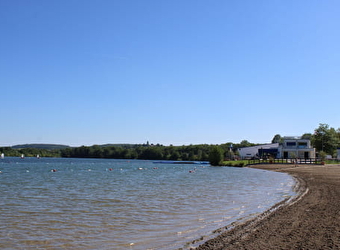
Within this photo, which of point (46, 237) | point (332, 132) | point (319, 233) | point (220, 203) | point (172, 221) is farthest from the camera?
point (332, 132)

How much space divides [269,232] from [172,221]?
14.5 ft

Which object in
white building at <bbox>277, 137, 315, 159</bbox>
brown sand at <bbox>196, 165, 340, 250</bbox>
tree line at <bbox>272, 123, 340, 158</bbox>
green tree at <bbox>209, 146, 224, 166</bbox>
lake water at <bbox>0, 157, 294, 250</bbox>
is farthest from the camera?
tree line at <bbox>272, 123, 340, 158</bbox>

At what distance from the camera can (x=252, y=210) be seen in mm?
16266

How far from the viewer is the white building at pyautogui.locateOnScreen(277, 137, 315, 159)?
8906 centimetres

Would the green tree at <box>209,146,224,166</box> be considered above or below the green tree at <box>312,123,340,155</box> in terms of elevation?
below

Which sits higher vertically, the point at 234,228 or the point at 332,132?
the point at 332,132

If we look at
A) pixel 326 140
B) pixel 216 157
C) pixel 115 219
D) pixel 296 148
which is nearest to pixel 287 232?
pixel 115 219

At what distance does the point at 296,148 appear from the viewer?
90.1m

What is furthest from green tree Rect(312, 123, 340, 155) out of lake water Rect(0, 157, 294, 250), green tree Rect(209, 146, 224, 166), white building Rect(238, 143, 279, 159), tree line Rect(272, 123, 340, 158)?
lake water Rect(0, 157, 294, 250)

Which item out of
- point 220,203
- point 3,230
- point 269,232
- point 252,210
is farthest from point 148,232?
point 220,203

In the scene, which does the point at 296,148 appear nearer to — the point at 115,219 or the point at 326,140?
the point at 326,140

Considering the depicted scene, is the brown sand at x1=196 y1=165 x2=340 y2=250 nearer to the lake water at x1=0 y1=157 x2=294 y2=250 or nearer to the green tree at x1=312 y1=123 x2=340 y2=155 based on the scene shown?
the lake water at x1=0 y1=157 x2=294 y2=250

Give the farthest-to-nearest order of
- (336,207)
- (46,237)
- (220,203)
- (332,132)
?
(332,132)
(220,203)
(336,207)
(46,237)

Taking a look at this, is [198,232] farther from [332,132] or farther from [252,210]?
[332,132]
